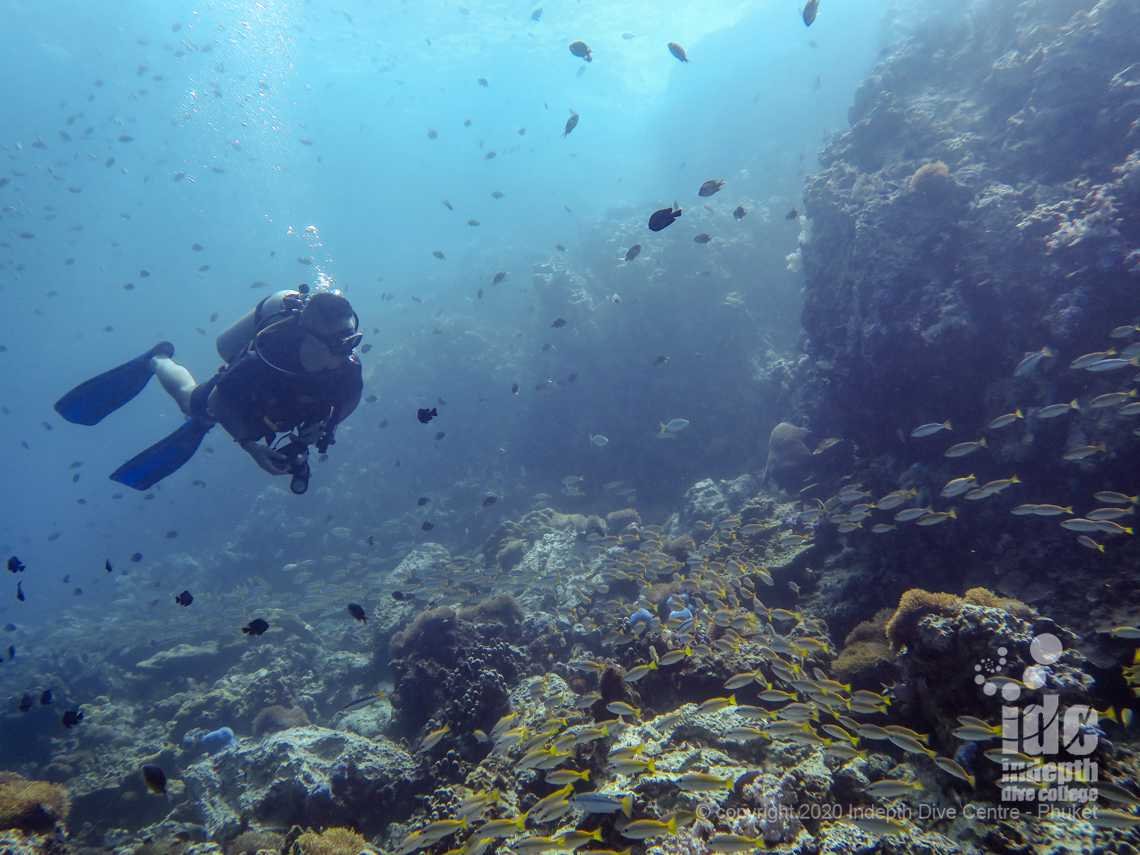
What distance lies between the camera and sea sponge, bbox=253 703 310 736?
35.6 ft

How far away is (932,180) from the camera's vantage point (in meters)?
10.6

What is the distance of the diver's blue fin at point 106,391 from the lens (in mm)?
9148

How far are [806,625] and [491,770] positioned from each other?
516 centimetres

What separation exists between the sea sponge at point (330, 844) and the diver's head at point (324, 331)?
5144 mm

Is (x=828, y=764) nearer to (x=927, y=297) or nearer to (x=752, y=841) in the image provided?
(x=752, y=841)

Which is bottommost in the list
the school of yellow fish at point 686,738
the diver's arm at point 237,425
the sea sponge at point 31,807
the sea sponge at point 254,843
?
the sea sponge at point 31,807

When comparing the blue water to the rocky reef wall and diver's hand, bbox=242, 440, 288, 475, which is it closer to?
the rocky reef wall

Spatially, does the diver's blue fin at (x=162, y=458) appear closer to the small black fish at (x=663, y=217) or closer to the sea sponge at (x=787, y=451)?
the small black fish at (x=663, y=217)

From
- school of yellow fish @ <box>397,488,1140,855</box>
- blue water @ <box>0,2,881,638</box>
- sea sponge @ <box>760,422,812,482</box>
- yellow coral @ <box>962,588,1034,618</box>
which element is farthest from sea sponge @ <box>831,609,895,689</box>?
blue water @ <box>0,2,881,638</box>

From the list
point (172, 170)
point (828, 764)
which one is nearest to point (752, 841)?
point (828, 764)

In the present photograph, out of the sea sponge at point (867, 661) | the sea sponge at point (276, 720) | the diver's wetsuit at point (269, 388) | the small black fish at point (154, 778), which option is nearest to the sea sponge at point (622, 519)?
the sea sponge at point (867, 661)

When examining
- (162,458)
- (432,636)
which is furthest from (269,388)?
(432,636)

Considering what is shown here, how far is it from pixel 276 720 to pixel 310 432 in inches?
311

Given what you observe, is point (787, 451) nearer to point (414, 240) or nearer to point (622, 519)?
point (622, 519)
